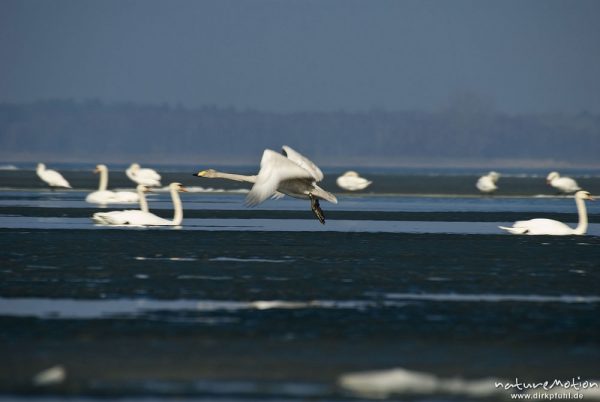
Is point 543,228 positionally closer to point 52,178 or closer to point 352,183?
point 352,183

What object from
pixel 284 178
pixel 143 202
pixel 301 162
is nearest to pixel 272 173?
pixel 284 178

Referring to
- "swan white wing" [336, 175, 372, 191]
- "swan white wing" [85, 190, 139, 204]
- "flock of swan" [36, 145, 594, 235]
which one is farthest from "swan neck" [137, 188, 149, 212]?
"swan white wing" [336, 175, 372, 191]

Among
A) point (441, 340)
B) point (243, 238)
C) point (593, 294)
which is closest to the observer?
point (441, 340)

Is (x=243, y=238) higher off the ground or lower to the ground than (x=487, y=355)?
higher

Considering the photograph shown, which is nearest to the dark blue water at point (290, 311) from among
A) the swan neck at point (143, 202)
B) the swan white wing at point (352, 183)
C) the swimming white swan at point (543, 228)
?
the swimming white swan at point (543, 228)

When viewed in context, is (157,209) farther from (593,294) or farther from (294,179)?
(593,294)

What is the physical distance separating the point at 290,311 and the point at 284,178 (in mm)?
6853

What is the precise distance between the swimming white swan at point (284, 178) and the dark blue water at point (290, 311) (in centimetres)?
101

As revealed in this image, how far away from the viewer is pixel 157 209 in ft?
120

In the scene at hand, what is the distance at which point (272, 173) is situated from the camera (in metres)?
20.7

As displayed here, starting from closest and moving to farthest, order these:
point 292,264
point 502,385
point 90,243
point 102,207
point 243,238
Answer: point 502,385 → point 292,264 → point 90,243 → point 243,238 → point 102,207

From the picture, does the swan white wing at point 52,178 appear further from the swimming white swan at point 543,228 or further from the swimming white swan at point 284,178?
the swimming white swan at point 543,228

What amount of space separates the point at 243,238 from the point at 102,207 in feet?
40.4

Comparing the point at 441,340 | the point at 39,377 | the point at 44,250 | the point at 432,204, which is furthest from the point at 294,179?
the point at 432,204
